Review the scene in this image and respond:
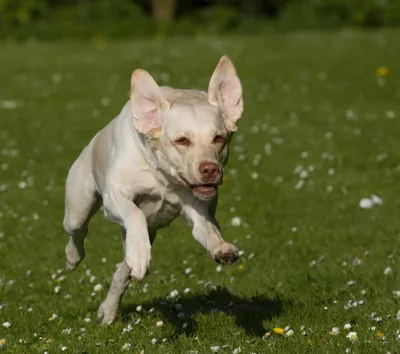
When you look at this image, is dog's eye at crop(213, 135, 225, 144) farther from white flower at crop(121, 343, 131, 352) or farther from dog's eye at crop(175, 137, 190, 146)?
white flower at crop(121, 343, 131, 352)

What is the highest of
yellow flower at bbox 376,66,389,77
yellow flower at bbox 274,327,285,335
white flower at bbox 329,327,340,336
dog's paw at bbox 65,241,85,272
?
white flower at bbox 329,327,340,336

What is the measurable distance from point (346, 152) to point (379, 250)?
16.0 ft

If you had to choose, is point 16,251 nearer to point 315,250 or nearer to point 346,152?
point 315,250

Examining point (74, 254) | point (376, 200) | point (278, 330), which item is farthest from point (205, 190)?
point (376, 200)

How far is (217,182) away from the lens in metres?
6.10

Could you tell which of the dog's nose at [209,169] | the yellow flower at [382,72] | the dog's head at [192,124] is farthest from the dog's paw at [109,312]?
the yellow flower at [382,72]

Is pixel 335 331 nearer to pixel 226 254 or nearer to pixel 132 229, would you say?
pixel 226 254

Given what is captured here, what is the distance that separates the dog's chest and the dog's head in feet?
1.06

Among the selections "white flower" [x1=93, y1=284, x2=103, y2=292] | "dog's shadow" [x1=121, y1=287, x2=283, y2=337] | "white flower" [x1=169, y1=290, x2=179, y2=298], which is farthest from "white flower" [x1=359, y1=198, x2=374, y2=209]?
"white flower" [x1=93, y1=284, x2=103, y2=292]

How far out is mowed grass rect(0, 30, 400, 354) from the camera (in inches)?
286

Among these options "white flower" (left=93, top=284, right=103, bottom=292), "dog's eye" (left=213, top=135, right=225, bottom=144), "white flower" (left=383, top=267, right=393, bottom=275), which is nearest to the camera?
"dog's eye" (left=213, top=135, right=225, bottom=144)

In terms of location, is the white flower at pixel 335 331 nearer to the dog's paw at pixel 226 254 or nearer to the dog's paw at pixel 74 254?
the dog's paw at pixel 226 254

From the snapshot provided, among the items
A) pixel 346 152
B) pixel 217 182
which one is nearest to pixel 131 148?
pixel 217 182

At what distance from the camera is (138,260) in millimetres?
5969
